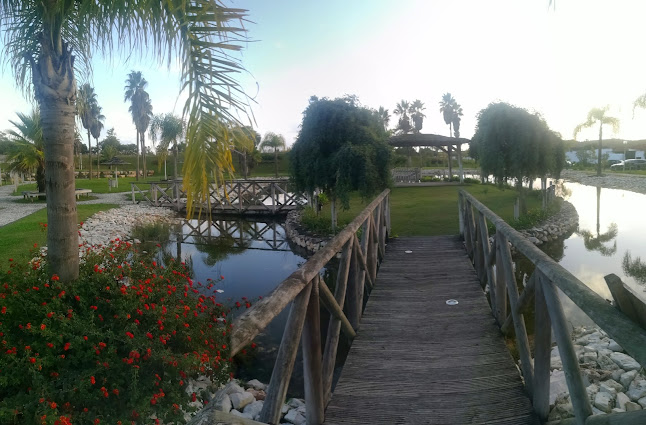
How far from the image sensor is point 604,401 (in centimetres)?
406

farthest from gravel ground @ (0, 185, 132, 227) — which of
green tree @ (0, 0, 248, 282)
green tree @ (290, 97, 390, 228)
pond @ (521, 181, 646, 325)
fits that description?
pond @ (521, 181, 646, 325)

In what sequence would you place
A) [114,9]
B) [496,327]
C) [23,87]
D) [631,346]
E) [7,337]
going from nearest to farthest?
[631,346]
[114,9]
[7,337]
[496,327]
[23,87]

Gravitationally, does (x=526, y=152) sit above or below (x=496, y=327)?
above

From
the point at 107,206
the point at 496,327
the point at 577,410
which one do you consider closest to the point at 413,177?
the point at 107,206

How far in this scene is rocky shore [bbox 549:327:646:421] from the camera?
3.88 meters

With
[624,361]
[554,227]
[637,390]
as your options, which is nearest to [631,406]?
[637,390]

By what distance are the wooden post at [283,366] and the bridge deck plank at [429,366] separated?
73cm

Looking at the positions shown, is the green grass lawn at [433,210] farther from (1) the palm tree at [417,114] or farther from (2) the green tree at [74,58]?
(1) the palm tree at [417,114]

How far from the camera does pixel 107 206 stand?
19.8 metres

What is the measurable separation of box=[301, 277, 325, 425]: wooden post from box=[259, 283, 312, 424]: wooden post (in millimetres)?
160

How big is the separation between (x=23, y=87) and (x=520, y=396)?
503 centimetres

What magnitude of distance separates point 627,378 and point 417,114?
75401 millimetres

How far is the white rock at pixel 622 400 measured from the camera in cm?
400

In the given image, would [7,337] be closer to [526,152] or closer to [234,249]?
[234,249]
